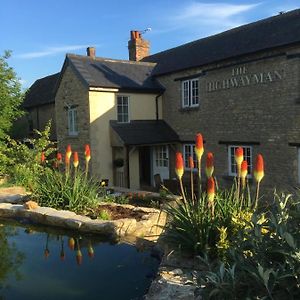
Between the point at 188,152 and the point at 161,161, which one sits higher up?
the point at 188,152

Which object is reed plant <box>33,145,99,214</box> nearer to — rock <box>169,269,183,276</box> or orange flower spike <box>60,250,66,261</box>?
orange flower spike <box>60,250,66,261</box>

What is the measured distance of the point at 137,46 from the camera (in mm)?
25531

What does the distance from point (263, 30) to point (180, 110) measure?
511cm

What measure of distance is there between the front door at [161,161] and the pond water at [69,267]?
12.0 m

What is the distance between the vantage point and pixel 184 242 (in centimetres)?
577

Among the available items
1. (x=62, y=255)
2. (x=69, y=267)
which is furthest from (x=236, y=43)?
(x=69, y=267)

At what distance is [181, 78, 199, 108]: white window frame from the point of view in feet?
59.5

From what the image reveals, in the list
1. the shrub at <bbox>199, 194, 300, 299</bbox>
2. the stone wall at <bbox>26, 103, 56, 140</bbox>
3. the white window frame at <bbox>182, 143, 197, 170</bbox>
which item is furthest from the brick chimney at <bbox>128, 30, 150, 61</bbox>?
the shrub at <bbox>199, 194, 300, 299</bbox>

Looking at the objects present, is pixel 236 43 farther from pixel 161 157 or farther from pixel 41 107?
pixel 41 107

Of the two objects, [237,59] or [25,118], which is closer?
[237,59]

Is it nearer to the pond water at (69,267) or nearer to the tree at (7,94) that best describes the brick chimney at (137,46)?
the tree at (7,94)

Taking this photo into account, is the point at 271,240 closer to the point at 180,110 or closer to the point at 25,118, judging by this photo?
the point at 180,110

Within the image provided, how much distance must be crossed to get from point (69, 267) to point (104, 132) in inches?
487

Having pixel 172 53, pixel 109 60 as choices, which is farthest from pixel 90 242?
pixel 172 53
